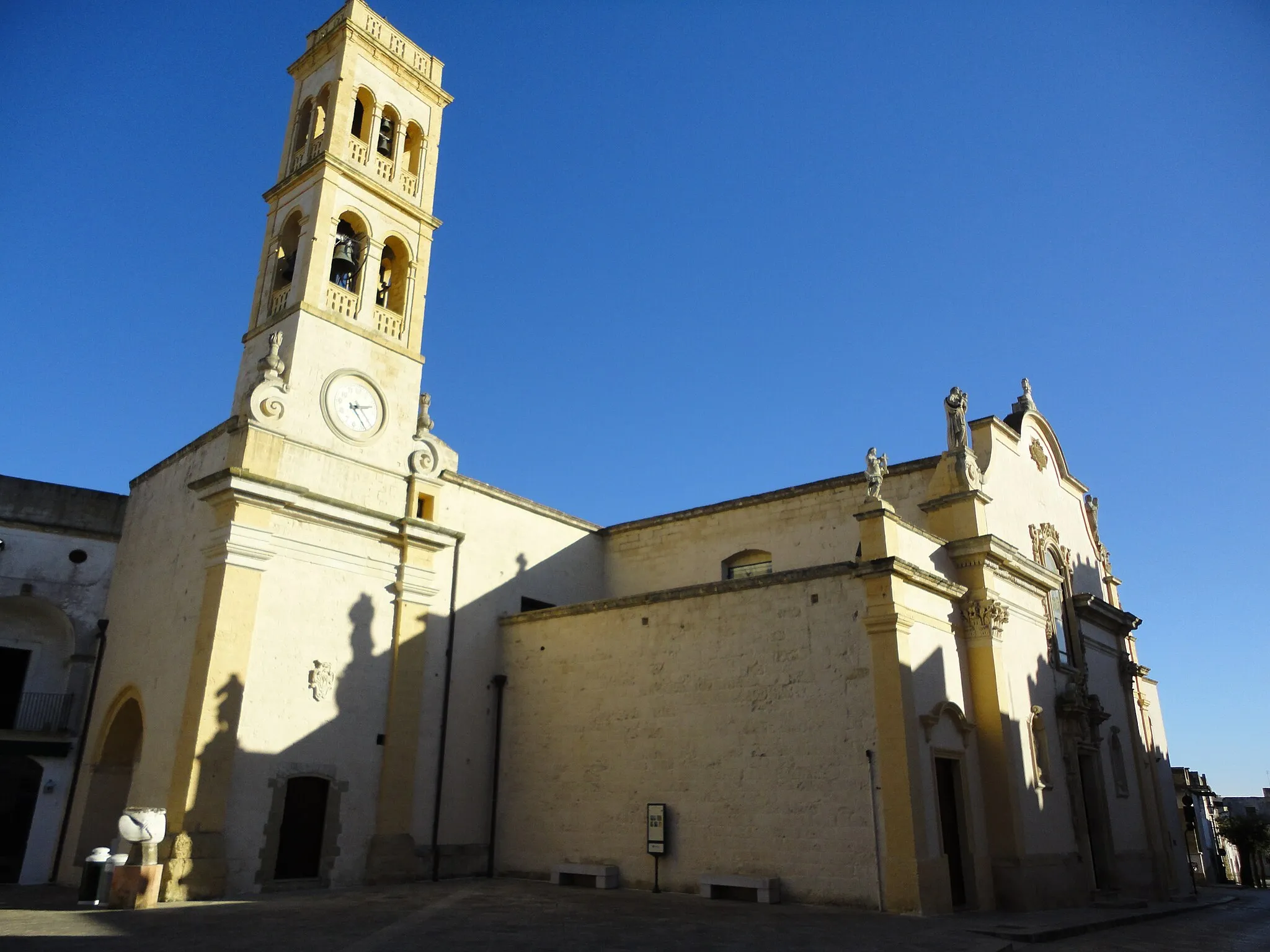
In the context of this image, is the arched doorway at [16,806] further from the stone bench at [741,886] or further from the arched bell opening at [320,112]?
the arched bell opening at [320,112]

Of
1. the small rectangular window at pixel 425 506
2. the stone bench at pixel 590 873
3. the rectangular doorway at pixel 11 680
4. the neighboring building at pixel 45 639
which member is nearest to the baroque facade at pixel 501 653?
the small rectangular window at pixel 425 506

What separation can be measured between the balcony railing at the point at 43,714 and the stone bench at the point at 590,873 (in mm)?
11159

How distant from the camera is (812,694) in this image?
16.9 m

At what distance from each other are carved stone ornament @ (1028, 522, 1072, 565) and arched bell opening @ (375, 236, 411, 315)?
16.8 metres

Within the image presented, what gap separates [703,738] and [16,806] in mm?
14797

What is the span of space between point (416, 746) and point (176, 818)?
503cm

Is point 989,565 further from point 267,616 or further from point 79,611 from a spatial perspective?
point 79,611

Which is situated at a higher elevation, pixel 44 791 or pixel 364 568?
pixel 364 568

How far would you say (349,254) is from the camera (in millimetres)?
21828

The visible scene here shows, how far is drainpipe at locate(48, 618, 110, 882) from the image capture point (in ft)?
63.3

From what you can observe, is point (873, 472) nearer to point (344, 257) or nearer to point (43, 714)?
point (344, 257)

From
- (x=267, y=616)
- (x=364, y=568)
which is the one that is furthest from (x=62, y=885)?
(x=364, y=568)

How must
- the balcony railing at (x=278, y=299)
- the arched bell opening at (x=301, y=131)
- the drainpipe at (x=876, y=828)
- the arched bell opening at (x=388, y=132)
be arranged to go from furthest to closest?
the arched bell opening at (x=388, y=132) → the arched bell opening at (x=301, y=131) → the balcony railing at (x=278, y=299) → the drainpipe at (x=876, y=828)

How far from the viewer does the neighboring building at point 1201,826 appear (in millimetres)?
37750
